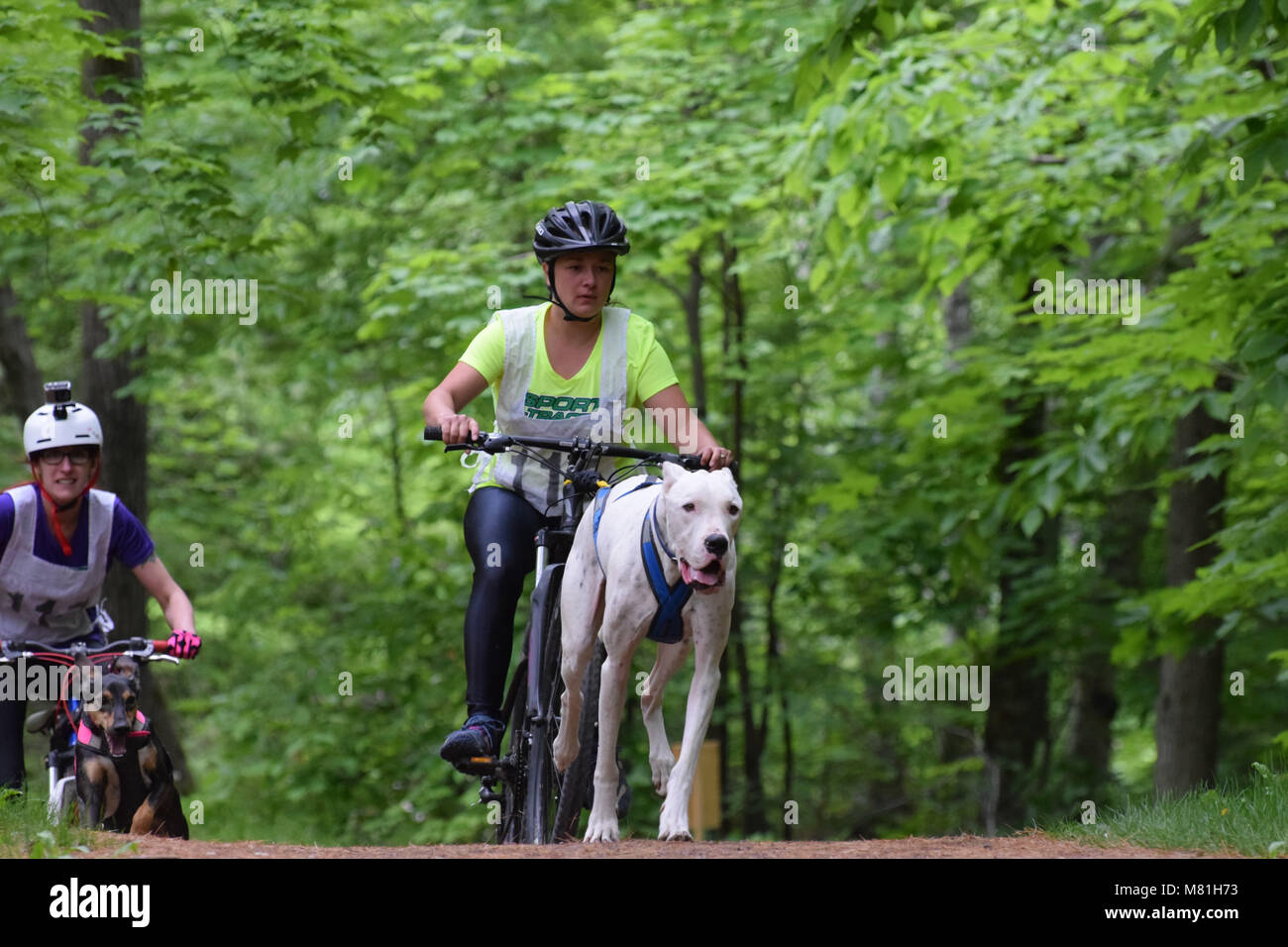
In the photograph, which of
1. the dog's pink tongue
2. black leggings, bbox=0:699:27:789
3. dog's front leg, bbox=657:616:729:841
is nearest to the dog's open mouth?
the dog's pink tongue

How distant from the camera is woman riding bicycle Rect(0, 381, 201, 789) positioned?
598 cm

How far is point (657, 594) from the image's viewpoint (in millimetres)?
4809

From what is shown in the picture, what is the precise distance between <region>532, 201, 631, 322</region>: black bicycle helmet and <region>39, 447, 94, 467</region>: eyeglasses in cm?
204

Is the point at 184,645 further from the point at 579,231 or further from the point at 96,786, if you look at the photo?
the point at 579,231

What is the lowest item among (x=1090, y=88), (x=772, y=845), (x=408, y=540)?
(x=772, y=845)

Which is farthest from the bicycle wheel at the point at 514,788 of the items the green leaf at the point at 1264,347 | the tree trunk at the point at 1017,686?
the tree trunk at the point at 1017,686

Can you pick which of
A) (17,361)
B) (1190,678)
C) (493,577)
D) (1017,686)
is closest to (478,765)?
(493,577)

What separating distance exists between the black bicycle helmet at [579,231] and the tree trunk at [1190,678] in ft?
22.1

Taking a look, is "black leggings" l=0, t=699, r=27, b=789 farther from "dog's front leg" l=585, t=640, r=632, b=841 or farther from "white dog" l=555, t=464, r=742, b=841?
"dog's front leg" l=585, t=640, r=632, b=841

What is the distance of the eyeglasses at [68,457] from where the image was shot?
596 centimetres
